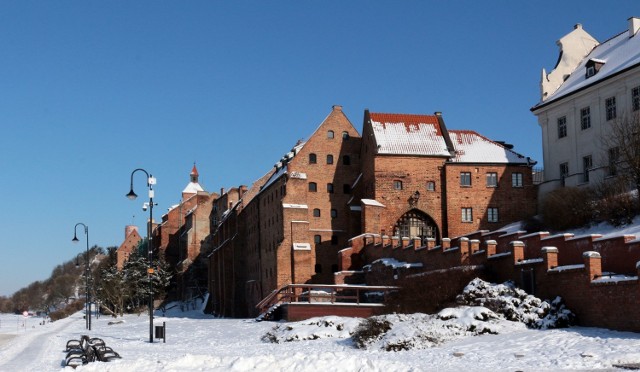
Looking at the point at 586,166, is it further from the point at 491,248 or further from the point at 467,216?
the point at 491,248

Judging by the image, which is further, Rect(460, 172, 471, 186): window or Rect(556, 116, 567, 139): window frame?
Rect(460, 172, 471, 186): window

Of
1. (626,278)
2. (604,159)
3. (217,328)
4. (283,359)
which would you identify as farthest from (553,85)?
(283,359)

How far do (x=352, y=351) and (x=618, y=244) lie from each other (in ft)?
33.2

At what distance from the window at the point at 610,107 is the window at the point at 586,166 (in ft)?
11.0

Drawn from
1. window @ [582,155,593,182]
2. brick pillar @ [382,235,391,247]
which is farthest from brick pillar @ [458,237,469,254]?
window @ [582,155,593,182]

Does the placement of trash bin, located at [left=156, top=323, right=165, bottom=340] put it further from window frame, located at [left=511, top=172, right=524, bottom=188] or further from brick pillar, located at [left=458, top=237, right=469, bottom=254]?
window frame, located at [left=511, top=172, right=524, bottom=188]

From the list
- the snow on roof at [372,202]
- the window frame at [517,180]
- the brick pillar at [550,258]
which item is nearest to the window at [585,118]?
the window frame at [517,180]

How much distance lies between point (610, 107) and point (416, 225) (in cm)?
1772

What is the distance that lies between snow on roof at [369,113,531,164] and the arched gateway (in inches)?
194

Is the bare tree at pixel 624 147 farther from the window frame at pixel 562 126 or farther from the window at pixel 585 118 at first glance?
the window frame at pixel 562 126

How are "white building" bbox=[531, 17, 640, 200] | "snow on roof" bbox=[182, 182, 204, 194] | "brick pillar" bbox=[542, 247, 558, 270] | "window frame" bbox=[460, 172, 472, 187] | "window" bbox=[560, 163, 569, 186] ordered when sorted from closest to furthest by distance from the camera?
"brick pillar" bbox=[542, 247, 558, 270] < "white building" bbox=[531, 17, 640, 200] < "window" bbox=[560, 163, 569, 186] < "window frame" bbox=[460, 172, 472, 187] < "snow on roof" bbox=[182, 182, 204, 194]

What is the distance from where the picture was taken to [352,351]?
25578 mm

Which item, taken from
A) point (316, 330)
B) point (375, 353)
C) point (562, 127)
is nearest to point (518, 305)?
point (375, 353)

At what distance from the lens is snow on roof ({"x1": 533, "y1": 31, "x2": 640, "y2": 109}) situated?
156 feet
